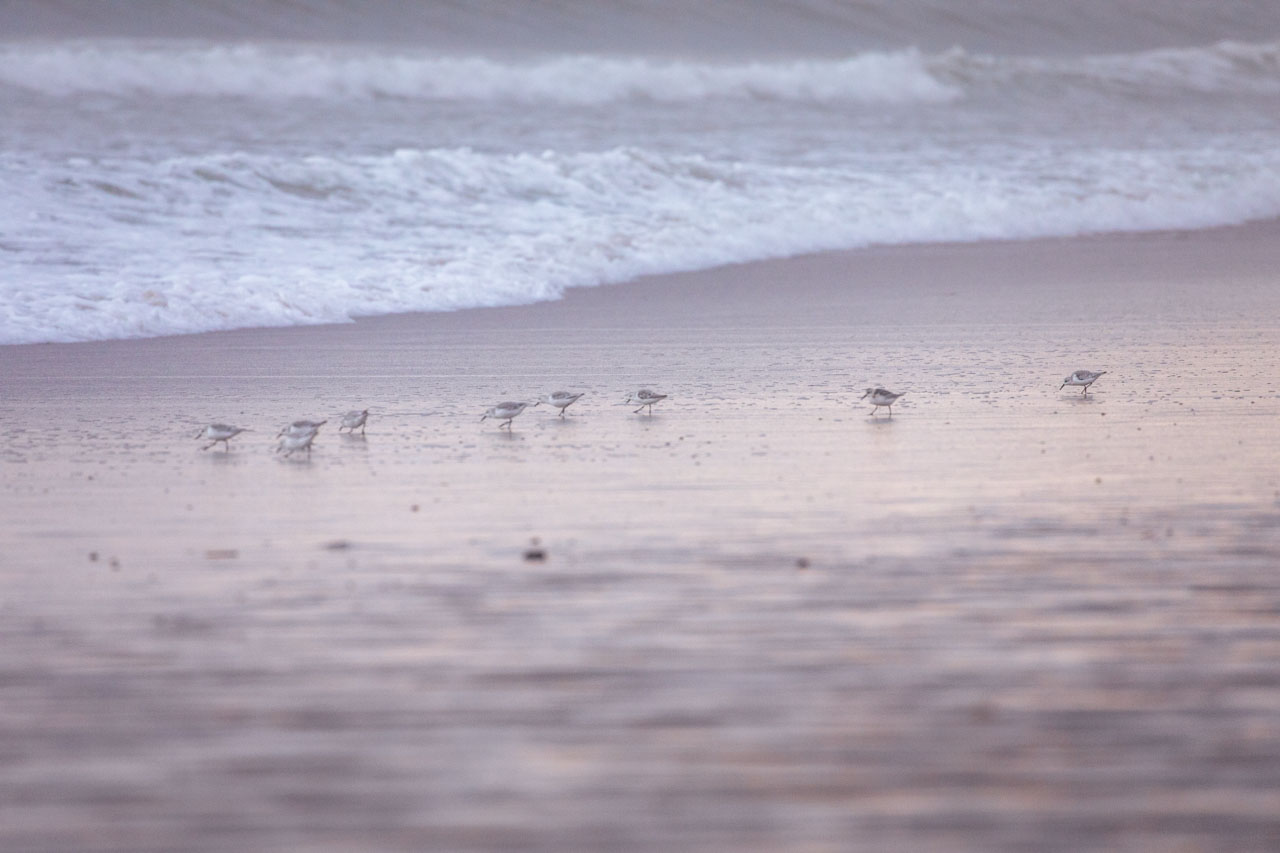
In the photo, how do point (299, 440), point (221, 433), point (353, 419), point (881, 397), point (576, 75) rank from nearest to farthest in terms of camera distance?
point (299, 440), point (221, 433), point (353, 419), point (881, 397), point (576, 75)

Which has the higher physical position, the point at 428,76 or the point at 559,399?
the point at 428,76

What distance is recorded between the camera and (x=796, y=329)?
40.6 feet

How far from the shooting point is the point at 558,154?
77.2 ft

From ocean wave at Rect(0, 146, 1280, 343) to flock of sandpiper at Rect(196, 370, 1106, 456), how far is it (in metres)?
4.75

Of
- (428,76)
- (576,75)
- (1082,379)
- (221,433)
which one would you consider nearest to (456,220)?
(1082,379)

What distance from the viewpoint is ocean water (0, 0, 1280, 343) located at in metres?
14.8

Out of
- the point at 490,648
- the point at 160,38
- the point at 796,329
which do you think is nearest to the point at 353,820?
the point at 490,648

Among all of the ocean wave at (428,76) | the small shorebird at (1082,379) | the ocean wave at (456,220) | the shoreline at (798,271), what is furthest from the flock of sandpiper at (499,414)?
the ocean wave at (428,76)

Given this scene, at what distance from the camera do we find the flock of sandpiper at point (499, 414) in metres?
7.22

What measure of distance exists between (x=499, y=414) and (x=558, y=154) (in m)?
15.9

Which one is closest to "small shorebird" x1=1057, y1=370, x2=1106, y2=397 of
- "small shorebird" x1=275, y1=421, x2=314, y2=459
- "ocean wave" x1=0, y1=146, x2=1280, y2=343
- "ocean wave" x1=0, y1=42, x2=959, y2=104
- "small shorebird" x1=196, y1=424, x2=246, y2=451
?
"small shorebird" x1=275, y1=421, x2=314, y2=459

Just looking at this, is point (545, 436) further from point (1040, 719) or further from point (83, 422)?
point (1040, 719)

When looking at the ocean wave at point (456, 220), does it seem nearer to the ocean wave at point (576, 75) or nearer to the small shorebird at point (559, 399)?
the small shorebird at point (559, 399)

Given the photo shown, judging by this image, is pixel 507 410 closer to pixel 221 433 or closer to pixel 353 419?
pixel 353 419
